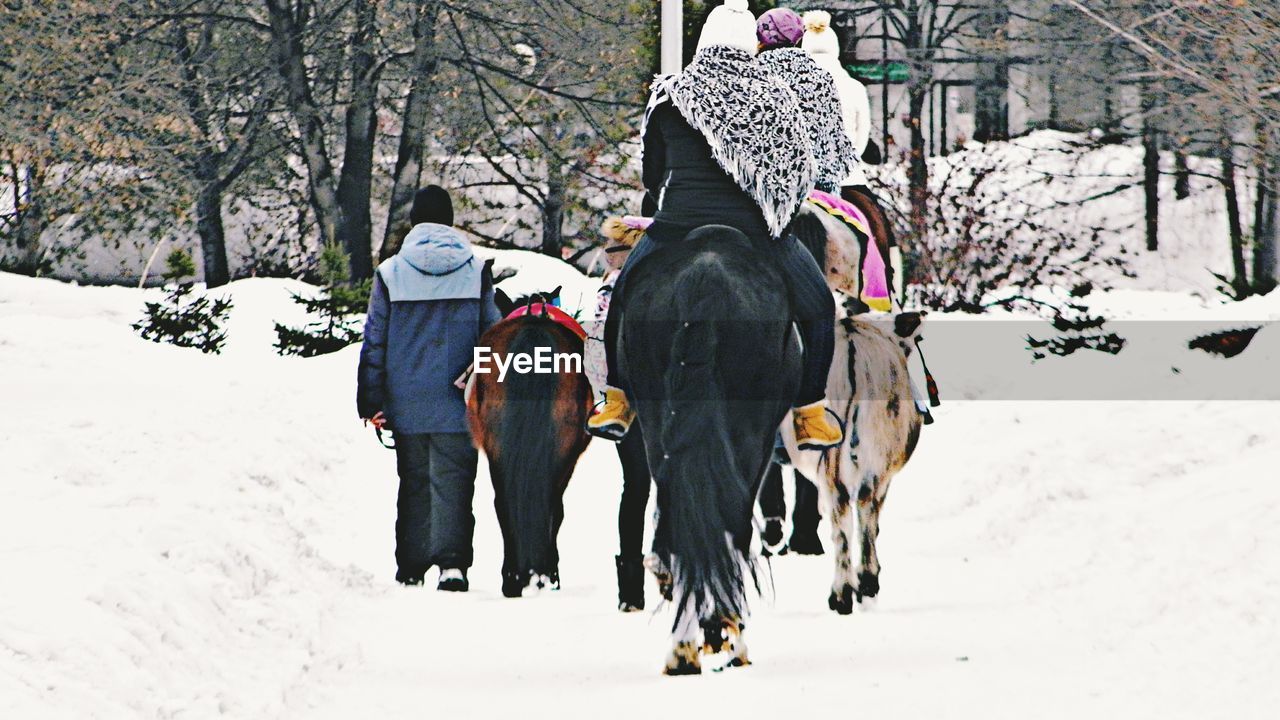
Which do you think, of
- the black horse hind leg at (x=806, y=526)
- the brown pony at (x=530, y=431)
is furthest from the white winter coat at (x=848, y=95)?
the brown pony at (x=530, y=431)

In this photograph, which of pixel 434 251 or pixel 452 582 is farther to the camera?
pixel 434 251

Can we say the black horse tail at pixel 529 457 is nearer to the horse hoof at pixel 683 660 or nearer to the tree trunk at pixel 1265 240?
the horse hoof at pixel 683 660

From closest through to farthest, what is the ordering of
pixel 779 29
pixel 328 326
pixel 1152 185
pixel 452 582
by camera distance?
pixel 779 29
pixel 452 582
pixel 328 326
pixel 1152 185

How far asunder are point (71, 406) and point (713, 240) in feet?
19.4

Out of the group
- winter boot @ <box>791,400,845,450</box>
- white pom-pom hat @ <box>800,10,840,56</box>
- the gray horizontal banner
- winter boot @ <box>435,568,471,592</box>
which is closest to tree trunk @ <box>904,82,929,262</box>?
the gray horizontal banner

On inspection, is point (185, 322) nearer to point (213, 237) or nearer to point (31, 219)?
point (31, 219)

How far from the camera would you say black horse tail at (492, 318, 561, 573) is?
9.60m

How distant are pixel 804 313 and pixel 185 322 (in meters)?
12.8

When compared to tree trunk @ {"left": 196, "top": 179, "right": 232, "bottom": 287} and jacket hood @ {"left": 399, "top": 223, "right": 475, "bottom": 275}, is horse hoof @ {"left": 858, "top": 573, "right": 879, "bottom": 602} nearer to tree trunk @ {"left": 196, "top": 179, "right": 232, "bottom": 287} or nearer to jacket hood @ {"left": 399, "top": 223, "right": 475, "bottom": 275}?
jacket hood @ {"left": 399, "top": 223, "right": 475, "bottom": 275}

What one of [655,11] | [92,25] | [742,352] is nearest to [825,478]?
[742,352]

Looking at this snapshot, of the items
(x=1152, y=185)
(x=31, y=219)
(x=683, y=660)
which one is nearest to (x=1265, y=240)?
(x=1152, y=185)

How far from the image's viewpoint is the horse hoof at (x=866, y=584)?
29.4ft

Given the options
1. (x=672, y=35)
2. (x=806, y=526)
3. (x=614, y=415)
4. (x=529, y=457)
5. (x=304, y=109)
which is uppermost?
(x=672, y=35)

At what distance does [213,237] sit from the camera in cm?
2928
